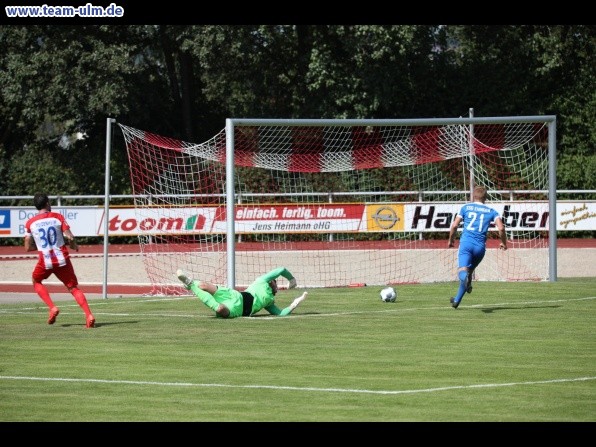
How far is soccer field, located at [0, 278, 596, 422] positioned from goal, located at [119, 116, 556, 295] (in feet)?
16.5

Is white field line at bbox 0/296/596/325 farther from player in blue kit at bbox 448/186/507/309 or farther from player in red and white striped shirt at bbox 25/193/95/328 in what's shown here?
player in red and white striped shirt at bbox 25/193/95/328

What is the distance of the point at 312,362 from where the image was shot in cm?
1352

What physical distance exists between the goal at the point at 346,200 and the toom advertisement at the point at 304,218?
0.04 metres

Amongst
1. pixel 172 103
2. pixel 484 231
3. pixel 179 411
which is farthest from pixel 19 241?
pixel 179 411

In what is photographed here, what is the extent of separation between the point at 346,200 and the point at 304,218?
165 centimetres

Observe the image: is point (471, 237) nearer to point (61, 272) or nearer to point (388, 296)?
point (388, 296)

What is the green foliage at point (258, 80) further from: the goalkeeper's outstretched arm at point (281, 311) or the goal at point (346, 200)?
the goalkeeper's outstretched arm at point (281, 311)

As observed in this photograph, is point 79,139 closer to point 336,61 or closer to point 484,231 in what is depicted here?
point 336,61

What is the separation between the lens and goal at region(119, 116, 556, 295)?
87.6 feet

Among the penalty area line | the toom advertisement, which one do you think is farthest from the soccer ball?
the toom advertisement

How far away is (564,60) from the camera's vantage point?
44875 mm

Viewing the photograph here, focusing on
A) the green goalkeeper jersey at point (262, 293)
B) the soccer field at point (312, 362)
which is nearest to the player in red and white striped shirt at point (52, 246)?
the soccer field at point (312, 362)

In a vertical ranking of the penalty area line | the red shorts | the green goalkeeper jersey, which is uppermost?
the red shorts
